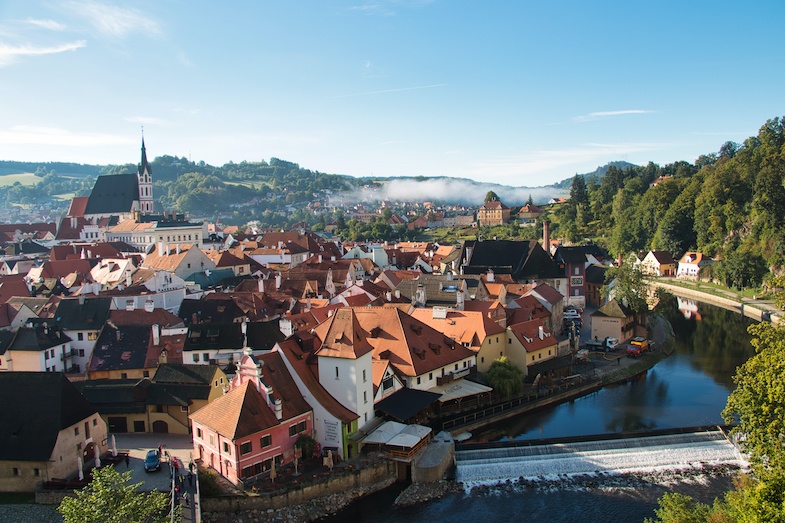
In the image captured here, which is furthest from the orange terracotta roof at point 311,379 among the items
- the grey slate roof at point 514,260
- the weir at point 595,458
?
the grey slate roof at point 514,260

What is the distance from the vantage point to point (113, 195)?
372 feet

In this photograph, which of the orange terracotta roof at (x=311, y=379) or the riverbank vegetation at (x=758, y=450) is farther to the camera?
the orange terracotta roof at (x=311, y=379)

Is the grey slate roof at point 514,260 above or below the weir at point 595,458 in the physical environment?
above

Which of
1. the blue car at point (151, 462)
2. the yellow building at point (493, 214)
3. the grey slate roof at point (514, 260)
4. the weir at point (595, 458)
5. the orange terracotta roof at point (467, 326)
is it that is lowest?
the weir at point (595, 458)

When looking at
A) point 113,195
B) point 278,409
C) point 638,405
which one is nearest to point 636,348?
point 638,405

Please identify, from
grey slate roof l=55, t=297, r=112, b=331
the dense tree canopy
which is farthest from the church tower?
the dense tree canopy

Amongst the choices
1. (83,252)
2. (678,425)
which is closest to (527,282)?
(678,425)

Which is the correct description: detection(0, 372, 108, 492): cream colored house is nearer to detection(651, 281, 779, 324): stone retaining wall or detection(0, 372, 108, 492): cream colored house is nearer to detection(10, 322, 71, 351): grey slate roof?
detection(10, 322, 71, 351): grey slate roof

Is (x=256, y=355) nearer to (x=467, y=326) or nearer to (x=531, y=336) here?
(x=467, y=326)

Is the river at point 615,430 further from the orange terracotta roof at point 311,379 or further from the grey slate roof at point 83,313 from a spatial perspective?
the grey slate roof at point 83,313

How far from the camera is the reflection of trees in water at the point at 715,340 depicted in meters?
46.2

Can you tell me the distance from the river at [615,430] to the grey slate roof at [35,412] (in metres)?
12.2

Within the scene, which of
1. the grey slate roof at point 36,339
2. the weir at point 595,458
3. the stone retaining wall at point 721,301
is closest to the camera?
the weir at point 595,458

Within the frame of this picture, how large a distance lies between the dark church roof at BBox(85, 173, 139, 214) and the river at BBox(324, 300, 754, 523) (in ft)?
309
